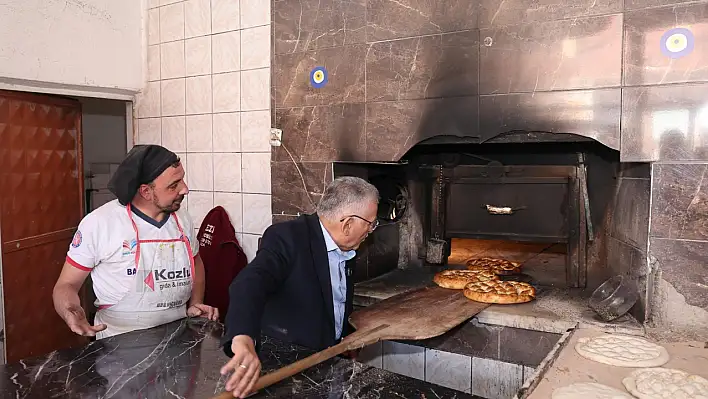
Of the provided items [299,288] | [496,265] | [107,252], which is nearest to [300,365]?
[299,288]

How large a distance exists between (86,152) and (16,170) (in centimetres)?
173

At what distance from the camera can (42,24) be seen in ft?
9.45

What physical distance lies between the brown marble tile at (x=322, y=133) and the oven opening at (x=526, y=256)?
999 millimetres

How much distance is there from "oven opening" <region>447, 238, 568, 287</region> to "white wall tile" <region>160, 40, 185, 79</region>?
199 cm

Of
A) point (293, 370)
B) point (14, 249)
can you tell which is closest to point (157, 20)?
point (14, 249)

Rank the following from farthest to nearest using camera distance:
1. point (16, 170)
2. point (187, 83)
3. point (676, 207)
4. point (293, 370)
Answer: point (187, 83)
point (16, 170)
point (676, 207)
point (293, 370)

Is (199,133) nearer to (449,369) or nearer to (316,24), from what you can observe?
(316,24)

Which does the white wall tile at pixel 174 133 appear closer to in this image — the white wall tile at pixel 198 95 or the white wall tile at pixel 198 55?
the white wall tile at pixel 198 95

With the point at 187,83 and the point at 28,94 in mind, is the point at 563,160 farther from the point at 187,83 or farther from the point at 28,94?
the point at 28,94

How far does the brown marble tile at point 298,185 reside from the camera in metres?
2.81

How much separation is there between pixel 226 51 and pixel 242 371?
2.22 meters

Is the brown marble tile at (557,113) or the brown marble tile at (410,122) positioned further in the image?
the brown marble tile at (410,122)

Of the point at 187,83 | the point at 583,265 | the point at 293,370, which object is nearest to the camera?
the point at 293,370

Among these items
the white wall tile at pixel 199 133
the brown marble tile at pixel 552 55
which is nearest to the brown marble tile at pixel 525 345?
the brown marble tile at pixel 552 55
